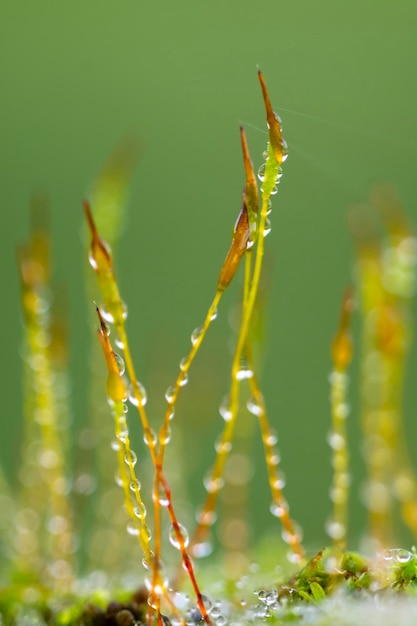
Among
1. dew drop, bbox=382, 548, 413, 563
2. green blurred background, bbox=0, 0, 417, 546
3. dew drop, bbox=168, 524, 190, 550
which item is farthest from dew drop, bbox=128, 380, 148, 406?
green blurred background, bbox=0, 0, 417, 546

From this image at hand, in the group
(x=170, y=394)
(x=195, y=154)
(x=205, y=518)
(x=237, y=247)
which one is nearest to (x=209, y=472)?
(x=205, y=518)

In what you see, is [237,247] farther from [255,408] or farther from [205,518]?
[205,518]

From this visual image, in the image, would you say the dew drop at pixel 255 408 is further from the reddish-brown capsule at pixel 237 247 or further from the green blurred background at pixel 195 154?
the green blurred background at pixel 195 154

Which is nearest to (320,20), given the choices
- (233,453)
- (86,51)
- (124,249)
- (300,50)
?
(300,50)

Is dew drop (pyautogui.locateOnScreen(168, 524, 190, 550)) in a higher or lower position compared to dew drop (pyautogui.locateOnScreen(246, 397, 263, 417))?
lower

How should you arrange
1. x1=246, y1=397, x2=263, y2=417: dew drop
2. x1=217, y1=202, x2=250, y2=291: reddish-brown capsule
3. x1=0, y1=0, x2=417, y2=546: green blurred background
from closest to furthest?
1. x1=217, y1=202, x2=250, y2=291: reddish-brown capsule
2. x1=246, y1=397, x2=263, y2=417: dew drop
3. x1=0, y1=0, x2=417, y2=546: green blurred background

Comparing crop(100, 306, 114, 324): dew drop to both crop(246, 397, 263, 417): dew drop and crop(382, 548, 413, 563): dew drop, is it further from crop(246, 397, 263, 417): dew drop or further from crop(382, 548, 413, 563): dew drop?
crop(382, 548, 413, 563): dew drop
